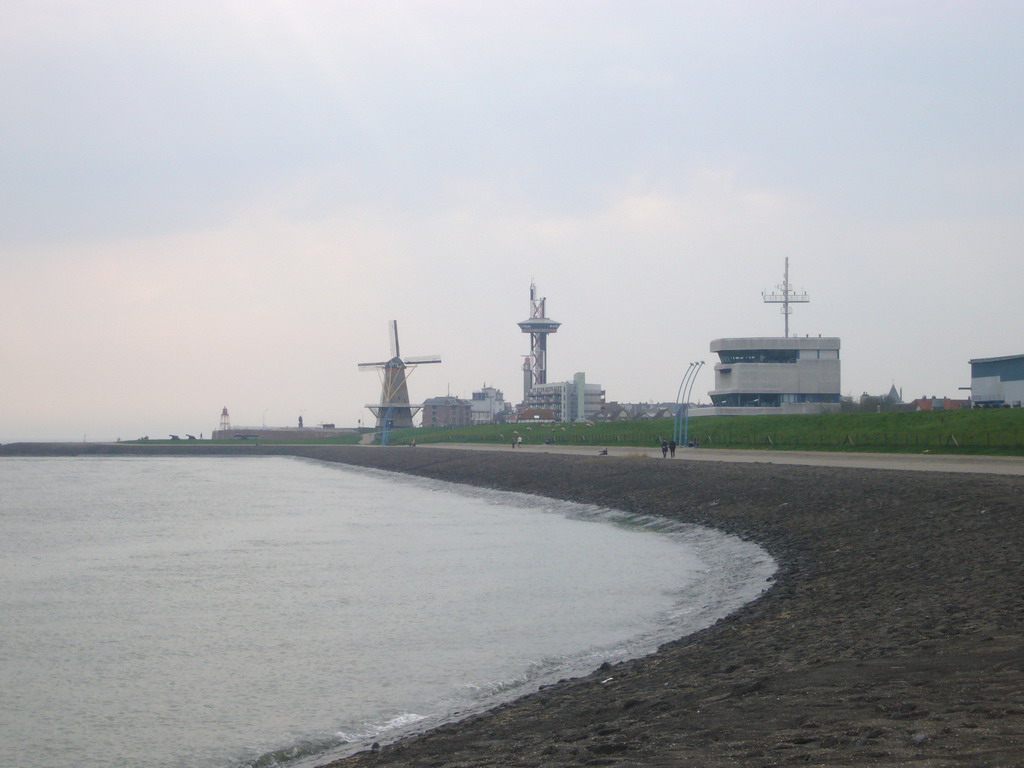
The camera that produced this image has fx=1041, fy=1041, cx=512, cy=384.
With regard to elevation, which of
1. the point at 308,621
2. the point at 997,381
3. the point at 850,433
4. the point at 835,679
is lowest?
the point at 308,621

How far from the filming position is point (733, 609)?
16.2 metres

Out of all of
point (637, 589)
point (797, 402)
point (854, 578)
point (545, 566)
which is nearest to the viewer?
point (854, 578)

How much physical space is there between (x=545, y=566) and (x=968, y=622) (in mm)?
12939

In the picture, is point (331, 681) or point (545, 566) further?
point (545, 566)

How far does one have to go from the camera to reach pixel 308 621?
17391mm

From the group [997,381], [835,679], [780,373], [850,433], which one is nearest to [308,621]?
[835,679]

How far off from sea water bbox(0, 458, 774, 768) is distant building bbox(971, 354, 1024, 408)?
47901 millimetres

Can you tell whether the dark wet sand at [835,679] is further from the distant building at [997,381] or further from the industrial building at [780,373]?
the industrial building at [780,373]

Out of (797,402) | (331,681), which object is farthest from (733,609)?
(797,402)

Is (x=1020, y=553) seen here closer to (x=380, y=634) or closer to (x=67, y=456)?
(x=380, y=634)

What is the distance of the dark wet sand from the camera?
7.27 metres

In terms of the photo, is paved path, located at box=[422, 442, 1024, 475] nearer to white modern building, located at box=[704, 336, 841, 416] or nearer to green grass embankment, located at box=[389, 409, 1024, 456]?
green grass embankment, located at box=[389, 409, 1024, 456]

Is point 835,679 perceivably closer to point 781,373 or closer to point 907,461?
point 907,461

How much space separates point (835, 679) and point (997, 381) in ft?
245
